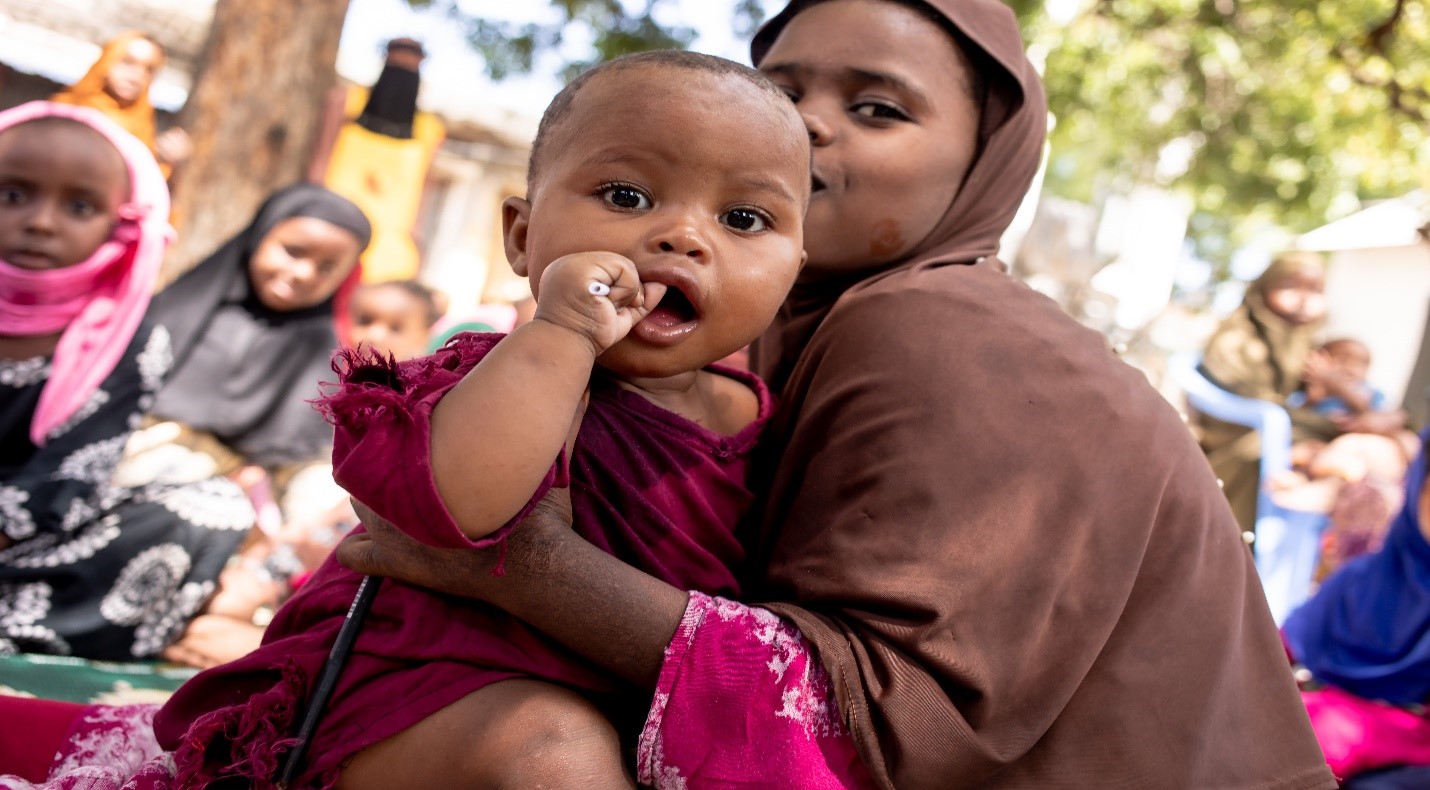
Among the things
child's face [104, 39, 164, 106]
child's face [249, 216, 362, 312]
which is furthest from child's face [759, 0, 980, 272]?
child's face [104, 39, 164, 106]

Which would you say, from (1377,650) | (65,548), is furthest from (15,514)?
(1377,650)

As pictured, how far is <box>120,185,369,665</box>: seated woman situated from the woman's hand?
405 cm

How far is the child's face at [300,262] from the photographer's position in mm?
6043

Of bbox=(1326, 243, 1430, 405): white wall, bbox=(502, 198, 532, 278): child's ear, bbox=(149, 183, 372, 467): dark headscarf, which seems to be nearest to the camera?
bbox=(502, 198, 532, 278): child's ear

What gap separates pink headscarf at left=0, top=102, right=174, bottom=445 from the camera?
185 inches

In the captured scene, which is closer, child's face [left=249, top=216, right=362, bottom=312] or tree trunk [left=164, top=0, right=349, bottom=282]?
child's face [left=249, top=216, right=362, bottom=312]

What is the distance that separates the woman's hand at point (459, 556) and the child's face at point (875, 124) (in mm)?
880

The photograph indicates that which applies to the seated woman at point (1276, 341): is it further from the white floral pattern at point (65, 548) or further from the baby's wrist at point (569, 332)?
the baby's wrist at point (569, 332)

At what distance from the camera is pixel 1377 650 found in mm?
5477

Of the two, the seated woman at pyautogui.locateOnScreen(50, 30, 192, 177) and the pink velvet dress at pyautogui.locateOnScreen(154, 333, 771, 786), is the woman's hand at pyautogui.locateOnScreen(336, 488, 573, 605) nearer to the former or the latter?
the pink velvet dress at pyautogui.locateOnScreen(154, 333, 771, 786)

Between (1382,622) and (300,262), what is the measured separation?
231 inches

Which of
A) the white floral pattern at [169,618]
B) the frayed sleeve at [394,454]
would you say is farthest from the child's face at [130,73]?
the frayed sleeve at [394,454]

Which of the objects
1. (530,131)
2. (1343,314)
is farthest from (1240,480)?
(1343,314)

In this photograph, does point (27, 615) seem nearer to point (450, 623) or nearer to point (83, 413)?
point (83, 413)
